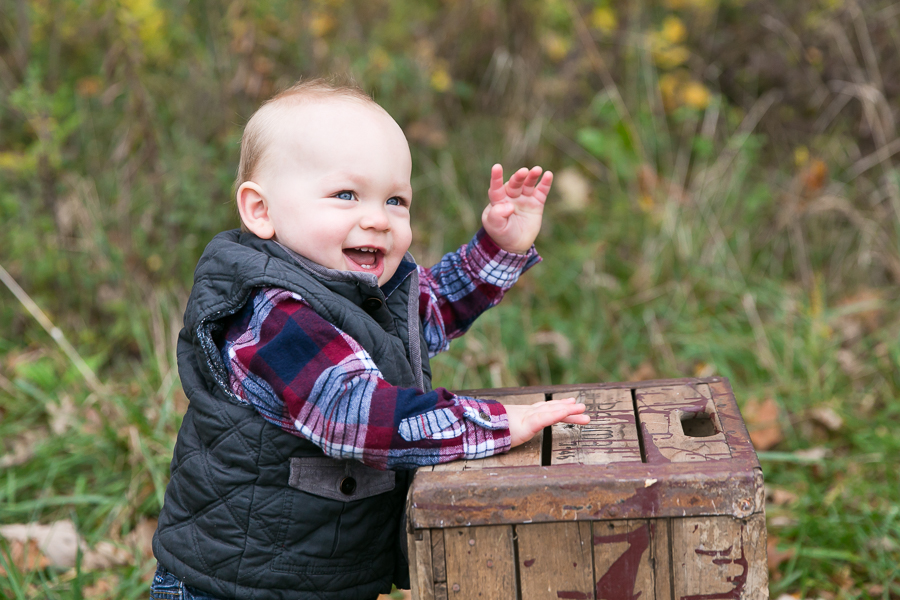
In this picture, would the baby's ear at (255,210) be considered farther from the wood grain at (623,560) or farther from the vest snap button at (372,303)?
the wood grain at (623,560)

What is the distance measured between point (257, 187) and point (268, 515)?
2.17ft

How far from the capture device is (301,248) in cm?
177

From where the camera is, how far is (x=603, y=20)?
4855 mm

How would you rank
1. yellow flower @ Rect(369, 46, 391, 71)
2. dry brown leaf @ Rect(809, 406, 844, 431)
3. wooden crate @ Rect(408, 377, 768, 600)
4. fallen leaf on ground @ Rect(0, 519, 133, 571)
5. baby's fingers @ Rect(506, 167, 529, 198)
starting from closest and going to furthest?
wooden crate @ Rect(408, 377, 768, 600), baby's fingers @ Rect(506, 167, 529, 198), fallen leaf on ground @ Rect(0, 519, 133, 571), dry brown leaf @ Rect(809, 406, 844, 431), yellow flower @ Rect(369, 46, 391, 71)

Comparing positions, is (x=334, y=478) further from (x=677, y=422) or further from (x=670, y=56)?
(x=670, y=56)

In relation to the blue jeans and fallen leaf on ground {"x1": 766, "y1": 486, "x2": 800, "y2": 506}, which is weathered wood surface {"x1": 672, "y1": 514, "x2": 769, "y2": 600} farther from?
fallen leaf on ground {"x1": 766, "y1": 486, "x2": 800, "y2": 506}

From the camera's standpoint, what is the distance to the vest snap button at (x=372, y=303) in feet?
5.81

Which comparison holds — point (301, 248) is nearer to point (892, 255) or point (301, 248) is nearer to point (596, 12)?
point (892, 255)

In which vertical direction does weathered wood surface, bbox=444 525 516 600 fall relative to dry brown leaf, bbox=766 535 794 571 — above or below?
above

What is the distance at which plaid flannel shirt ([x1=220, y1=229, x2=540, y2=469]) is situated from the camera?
1.56 meters

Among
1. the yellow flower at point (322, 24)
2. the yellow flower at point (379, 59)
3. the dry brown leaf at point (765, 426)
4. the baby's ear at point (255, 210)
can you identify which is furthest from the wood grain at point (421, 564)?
the yellow flower at point (322, 24)

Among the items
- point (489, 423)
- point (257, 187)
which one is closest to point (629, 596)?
point (489, 423)

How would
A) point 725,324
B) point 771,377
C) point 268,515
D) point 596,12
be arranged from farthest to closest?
point 596,12 < point 725,324 < point 771,377 < point 268,515

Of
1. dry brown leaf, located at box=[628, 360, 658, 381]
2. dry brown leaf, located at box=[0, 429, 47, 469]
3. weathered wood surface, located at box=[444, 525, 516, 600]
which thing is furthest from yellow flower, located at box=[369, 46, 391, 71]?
weathered wood surface, located at box=[444, 525, 516, 600]
